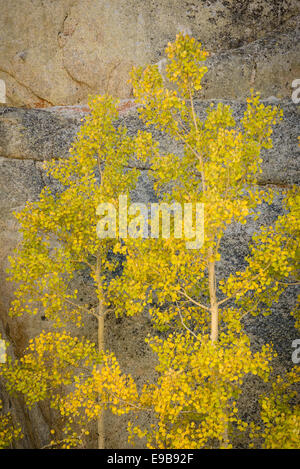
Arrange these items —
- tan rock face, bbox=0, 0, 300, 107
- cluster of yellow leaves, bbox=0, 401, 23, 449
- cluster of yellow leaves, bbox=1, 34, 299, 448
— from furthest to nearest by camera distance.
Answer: tan rock face, bbox=0, 0, 300, 107 → cluster of yellow leaves, bbox=0, 401, 23, 449 → cluster of yellow leaves, bbox=1, 34, 299, 448

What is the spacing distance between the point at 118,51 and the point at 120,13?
5.77 feet

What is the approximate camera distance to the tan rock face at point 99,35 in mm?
19406

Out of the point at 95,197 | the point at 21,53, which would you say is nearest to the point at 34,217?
the point at 95,197

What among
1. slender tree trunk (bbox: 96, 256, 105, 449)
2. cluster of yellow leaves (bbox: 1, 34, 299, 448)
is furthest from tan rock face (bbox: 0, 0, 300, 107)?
slender tree trunk (bbox: 96, 256, 105, 449)

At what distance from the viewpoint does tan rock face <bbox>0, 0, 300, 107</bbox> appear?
19406 mm

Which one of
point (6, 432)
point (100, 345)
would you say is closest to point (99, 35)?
point (100, 345)

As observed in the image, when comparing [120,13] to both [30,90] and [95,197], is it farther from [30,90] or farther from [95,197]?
[95,197]

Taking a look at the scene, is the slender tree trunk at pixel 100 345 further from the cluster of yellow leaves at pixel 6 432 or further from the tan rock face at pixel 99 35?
the tan rock face at pixel 99 35

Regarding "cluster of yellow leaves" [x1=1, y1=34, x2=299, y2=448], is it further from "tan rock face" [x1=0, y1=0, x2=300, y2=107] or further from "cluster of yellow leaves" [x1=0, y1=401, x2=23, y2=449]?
"tan rock face" [x1=0, y1=0, x2=300, y2=107]

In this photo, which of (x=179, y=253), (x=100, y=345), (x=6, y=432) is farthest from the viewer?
(x=100, y=345)

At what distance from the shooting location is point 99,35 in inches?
792

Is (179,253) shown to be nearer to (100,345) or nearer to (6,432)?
(100,345)

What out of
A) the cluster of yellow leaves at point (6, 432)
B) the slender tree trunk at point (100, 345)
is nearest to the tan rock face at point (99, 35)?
the slender tree trunk at point (100, 345)

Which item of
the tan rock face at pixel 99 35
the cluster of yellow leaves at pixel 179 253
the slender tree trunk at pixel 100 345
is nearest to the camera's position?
the cluster of yellow leaves at pixel 179 253
